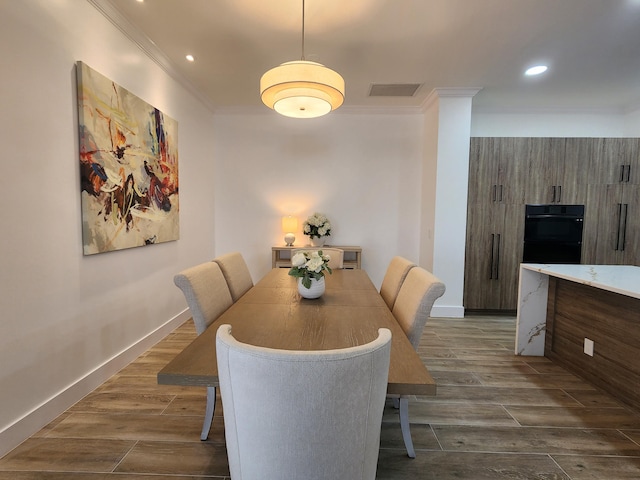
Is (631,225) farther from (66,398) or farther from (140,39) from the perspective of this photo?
(66,398)

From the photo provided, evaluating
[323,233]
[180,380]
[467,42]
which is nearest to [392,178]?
[323,233]

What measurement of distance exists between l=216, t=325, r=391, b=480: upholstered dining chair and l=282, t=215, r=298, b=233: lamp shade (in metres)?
3.45

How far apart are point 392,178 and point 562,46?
85.2 inches

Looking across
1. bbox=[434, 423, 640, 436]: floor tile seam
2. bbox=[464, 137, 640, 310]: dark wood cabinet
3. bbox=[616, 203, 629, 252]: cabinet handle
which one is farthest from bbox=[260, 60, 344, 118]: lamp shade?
bbox=[616, 203, 629, 252]: cabinet handle

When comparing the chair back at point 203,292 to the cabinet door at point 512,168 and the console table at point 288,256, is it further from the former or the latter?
the cabinet door at point 512,168

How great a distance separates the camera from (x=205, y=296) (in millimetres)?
1646

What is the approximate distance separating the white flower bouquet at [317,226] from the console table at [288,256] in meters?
0.21

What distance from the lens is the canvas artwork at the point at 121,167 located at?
6.75 ft

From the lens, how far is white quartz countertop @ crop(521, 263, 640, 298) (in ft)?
6.08

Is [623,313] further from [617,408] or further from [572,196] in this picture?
[572,196]

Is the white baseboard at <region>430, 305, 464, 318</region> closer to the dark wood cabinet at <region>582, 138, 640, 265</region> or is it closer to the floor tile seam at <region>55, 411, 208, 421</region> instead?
the dark wood cabinet at <region>582, 138, 640, 265</region>

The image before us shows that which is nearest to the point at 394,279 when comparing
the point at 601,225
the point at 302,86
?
the point at 302,86

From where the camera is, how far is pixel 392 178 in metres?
4.40

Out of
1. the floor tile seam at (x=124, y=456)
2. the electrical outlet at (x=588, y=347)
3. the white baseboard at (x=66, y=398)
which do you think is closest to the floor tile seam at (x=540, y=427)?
the electrical outlet at (x=588, y=347)
